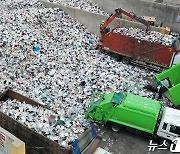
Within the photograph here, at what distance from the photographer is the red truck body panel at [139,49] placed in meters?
12.2

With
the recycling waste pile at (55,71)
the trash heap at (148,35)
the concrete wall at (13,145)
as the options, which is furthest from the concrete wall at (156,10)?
the concrete wall at (13,145)

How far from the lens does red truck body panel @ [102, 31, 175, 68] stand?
40.0 ft

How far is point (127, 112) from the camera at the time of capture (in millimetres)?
8531

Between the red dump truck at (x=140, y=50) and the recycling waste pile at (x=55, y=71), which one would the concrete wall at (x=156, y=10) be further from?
the recycling waste pile at (x=55, y=71)

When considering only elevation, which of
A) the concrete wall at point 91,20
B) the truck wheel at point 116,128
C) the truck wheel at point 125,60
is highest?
the concrete wall at point 91,20

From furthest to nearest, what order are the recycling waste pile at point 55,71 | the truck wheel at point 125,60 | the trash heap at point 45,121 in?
the truck wheel at point 125,60, the recycling waste pile at point 55,71, the trash heap at point 45,121

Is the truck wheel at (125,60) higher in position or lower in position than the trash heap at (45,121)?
higher

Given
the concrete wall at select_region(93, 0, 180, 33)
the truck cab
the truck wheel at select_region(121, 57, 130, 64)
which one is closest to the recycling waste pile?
the truck wheel at select_region(121, 57, 130, 64)

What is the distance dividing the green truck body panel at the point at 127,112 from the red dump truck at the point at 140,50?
390cm

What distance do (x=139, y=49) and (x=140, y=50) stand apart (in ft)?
0.22

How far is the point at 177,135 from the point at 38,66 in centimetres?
628

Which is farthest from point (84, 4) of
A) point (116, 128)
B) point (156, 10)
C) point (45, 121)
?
point (45, 121)

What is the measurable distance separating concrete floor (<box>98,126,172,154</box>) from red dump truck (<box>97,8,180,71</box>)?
4598 millimetres

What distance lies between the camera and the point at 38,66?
1143cm
